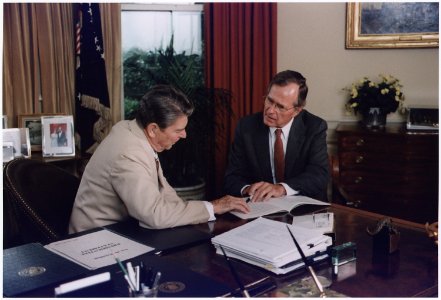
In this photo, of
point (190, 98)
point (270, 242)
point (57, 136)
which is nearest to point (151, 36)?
point (190, 98)

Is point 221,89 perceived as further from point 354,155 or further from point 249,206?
point 249,206

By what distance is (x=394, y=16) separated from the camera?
14.4ft

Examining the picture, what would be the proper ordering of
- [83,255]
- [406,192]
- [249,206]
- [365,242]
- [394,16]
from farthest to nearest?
1. [394,16]
2. [406,192]
3. [249,206]
4. [365,242]
5. [83,255]

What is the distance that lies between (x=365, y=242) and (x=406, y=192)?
227 centimetres

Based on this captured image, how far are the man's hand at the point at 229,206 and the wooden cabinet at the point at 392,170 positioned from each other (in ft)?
5.80

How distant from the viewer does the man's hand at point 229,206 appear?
2256 millimetres

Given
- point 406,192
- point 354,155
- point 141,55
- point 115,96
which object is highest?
point 141,55

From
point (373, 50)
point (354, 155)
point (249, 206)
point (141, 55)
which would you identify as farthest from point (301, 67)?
point (249, 206)

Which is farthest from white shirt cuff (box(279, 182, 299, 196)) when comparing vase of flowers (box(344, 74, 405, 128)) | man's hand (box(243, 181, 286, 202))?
vase of flowers (box(344, 74, 405, 128))

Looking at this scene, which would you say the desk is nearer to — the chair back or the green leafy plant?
the chair back

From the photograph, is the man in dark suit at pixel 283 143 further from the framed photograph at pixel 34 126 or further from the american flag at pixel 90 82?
the framed photograph at pixel 34 126

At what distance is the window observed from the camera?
4.70 m

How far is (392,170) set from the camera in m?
4.07

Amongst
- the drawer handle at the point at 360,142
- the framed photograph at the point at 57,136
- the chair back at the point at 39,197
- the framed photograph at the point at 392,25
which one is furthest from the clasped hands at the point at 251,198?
the framed photograph at the point at 392,25
